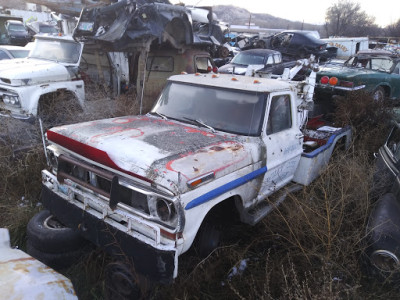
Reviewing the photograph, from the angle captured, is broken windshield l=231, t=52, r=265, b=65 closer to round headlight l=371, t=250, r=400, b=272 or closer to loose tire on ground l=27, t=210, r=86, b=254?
round headlight l=371, t=250, r=400, b=272

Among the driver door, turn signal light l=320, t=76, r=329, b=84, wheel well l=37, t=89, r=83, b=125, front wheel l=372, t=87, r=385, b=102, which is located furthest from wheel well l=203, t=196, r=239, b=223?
front wheel l=372, t=87, r=385, b=102

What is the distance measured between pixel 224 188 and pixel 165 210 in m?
0.59

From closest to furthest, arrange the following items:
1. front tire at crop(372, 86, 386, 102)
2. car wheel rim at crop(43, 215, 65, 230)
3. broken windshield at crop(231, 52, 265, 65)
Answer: car wheel rim at crop(43, 215, 65, 230), front tire at crop(372, 86, 386, 102), broken windshield at crop(231, 52, 265, 65)

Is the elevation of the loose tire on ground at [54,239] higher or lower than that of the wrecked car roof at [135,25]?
lower

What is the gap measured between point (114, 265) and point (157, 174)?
102 centimetres

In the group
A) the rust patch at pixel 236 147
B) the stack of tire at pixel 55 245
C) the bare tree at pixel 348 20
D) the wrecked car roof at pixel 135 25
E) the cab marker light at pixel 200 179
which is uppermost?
the bare tree at pixel 348 20

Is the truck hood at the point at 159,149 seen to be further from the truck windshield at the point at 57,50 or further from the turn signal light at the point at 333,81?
the turn signal light at the point at 333,81

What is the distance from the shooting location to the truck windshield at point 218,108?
343 centimetres

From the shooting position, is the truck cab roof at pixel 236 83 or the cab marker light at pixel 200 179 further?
the truck cab roof at pixel 236 83

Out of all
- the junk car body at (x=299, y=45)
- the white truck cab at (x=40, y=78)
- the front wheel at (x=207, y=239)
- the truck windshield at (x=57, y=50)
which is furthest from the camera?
the junk car body at (x=299, y=45)

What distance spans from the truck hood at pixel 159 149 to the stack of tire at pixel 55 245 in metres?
0.94

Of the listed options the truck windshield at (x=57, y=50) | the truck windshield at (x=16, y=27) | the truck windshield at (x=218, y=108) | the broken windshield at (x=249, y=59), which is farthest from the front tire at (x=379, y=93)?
the truck windshield at (x=16, y=27)

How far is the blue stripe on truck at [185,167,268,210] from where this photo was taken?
96.3 inches

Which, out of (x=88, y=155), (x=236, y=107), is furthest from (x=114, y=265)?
(x=236, y=107)
